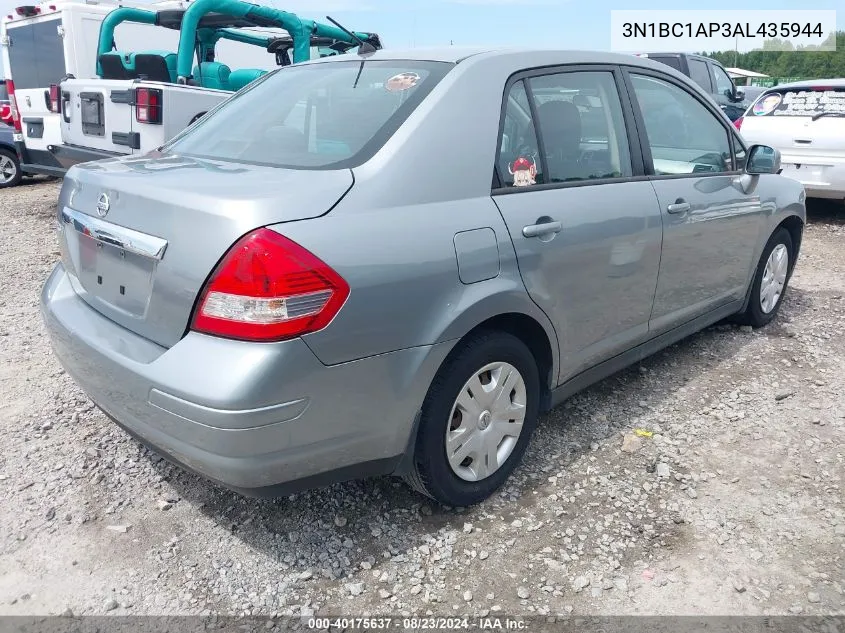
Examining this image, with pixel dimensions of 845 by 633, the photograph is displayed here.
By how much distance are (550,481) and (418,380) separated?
0.97m

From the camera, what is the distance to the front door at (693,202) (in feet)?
11.1

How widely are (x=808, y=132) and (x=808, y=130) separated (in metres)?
0.03

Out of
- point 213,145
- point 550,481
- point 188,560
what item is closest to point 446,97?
point 213,145

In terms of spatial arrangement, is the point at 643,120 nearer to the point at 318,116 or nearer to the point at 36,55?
the point at 318,116

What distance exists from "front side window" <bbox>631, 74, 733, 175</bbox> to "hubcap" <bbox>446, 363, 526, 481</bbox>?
1.40 meters

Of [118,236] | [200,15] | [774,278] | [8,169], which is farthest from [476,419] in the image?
[8,169]

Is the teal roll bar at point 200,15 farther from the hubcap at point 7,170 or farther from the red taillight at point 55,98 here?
the hubcap at point 7,170

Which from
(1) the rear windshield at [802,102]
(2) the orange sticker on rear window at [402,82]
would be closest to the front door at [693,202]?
(2) the orange sticker on rear window at [402,82]

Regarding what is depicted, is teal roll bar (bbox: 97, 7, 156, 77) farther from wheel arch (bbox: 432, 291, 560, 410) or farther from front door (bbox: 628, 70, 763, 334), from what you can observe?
wheel arch (bbox: 432, 291, 560, 410)

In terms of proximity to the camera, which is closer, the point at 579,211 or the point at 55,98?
the point at 579,211

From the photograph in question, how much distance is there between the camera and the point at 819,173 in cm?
777

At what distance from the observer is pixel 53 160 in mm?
7895

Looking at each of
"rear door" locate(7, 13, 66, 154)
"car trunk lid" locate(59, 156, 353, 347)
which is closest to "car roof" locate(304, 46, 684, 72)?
"car trunk lid" locate(59, 156, 353, 347)

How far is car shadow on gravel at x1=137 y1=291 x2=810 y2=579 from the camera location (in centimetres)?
254
